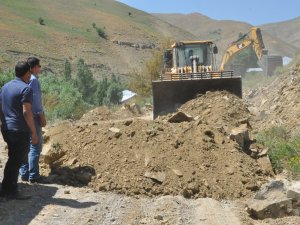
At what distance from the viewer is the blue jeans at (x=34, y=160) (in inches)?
268

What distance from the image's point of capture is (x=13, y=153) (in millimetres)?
5984

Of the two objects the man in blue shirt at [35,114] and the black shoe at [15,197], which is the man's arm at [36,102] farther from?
the black shoe at [15,197]

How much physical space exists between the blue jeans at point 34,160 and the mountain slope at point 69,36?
33151 millimetres

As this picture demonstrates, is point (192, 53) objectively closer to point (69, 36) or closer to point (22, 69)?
point (22, 69)

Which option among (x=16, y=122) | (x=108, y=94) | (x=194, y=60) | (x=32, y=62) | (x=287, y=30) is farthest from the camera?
(x=287, y=30)

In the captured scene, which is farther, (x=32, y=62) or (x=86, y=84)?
(x=86, y=84)

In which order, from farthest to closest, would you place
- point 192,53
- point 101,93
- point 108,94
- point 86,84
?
point 86,84 → point 101,93 → point 108,94 → point 192,53

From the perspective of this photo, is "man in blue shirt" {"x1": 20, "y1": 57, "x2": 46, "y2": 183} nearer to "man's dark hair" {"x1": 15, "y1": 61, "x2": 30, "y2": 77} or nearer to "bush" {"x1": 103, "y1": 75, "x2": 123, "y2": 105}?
"man's dark hair" {"x1": 15, "y1": 61, "x2": 30, "y2": 77}

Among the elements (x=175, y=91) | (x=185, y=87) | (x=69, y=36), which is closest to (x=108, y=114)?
(x=175, y=91)

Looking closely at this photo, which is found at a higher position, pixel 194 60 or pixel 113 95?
pixel 194 60

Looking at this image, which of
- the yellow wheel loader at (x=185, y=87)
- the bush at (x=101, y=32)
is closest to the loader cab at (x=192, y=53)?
the yellow wheel loader at (x=185, y=87)

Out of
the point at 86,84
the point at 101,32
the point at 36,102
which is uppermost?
the point at 101,32

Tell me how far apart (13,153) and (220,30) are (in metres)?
123

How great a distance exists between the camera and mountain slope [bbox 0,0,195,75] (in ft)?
161
